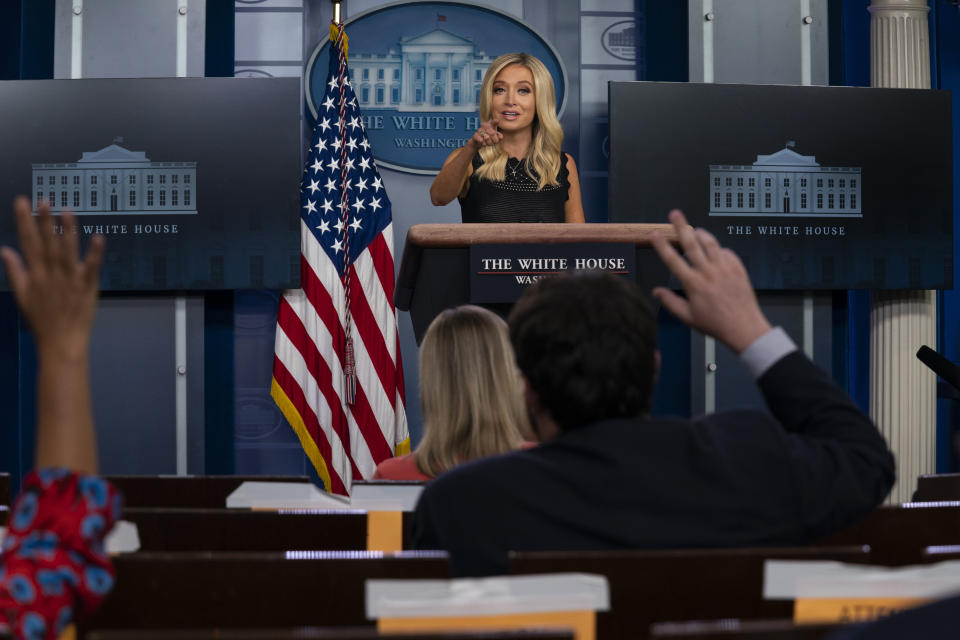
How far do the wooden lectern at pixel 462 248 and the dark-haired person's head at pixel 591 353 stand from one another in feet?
4.48

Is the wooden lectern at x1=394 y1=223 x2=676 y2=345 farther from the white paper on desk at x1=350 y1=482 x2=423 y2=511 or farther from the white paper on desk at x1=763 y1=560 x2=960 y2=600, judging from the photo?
the white paper on desk at x1=763 y1=560 x2=960 y2=600

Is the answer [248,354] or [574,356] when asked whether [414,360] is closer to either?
[248,354]

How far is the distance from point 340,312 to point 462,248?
215cm

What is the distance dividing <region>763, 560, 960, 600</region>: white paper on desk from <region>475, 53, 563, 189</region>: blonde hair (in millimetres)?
2545

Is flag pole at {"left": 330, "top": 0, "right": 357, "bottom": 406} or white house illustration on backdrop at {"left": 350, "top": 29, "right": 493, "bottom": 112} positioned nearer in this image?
flag pole at {"left": 330, "top": 0, "right": 357, "bottom": 406}

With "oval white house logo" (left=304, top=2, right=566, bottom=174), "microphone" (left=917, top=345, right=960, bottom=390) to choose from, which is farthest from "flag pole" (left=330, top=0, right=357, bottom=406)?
"microphone" (left=917, top=345, right=960, bottom=390)

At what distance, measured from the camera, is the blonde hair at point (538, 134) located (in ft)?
11.1

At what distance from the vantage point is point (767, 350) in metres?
1.20

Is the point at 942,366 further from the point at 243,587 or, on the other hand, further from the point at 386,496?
the point at 243,587

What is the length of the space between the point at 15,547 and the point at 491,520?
48 cm

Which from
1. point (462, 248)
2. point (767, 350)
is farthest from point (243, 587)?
point (462, 248)

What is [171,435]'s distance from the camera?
4945 millimetres

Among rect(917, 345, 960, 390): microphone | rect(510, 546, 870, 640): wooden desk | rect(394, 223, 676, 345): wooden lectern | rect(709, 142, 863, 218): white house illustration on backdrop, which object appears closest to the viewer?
rect(510, 546, 870, 640): wooden desk

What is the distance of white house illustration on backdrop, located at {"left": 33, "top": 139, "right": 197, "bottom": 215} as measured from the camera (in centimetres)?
465
